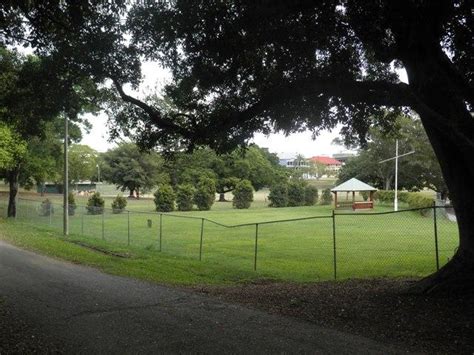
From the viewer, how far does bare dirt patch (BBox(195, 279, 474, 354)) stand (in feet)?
20.4

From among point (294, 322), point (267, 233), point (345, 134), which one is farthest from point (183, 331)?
point (267, 233)

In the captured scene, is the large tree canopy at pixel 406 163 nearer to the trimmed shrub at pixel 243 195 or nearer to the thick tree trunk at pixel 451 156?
the trimmed shrub at pixel 243 195

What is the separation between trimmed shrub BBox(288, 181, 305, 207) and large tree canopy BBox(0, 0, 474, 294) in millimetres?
50796

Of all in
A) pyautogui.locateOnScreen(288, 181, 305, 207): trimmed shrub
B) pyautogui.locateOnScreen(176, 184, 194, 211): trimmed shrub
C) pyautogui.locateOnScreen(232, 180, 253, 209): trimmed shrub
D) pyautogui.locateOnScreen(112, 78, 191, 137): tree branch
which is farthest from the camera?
pyautogui.locateOnScreen(288, 181, 305, 207): trimmed shrub

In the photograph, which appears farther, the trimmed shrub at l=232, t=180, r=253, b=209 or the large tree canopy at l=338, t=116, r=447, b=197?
the trimmed shrub at l=232, t=180, r=253, b=209

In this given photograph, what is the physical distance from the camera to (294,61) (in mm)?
8523

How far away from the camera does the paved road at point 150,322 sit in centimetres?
588

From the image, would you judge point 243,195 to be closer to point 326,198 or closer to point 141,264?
point 326,198

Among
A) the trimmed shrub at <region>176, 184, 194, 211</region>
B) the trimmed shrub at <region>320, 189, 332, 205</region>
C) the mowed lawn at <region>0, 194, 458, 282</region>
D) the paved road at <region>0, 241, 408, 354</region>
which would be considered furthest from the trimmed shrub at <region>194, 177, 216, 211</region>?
the paved road at <region>0, 241, 408, 354</region>

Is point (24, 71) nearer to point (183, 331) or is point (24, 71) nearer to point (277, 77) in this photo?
point (277, 77)

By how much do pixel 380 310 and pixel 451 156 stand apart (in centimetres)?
315

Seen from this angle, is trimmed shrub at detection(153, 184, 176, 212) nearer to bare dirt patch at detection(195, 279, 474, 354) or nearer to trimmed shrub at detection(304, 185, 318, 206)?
trimmed shrub at detection(304, 185, 318, 206)

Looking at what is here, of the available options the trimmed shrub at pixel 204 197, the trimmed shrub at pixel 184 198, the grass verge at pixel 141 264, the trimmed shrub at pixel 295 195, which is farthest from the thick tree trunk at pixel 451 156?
the trimmed shrub at pixel 295 195

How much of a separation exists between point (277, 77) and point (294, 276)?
21.4 ft
